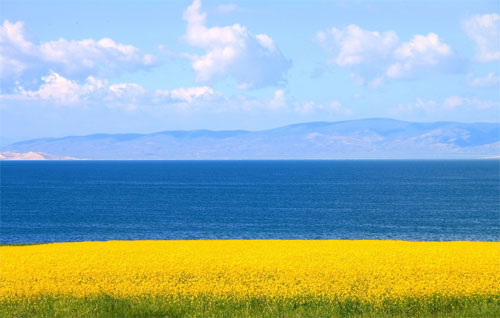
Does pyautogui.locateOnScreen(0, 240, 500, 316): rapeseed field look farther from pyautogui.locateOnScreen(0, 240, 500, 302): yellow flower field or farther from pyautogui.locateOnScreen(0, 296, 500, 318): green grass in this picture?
pyautogui.locateOnScreen(0, 296, 500, 318): green grass

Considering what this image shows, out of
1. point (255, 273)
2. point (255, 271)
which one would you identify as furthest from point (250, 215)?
point (255, 273)

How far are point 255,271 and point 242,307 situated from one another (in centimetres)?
328

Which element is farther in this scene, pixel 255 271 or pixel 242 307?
pixel 255 271

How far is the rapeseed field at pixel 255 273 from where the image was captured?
17922 millimetres

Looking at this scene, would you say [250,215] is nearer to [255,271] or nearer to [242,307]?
[255,271]

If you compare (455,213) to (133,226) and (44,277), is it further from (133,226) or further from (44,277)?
(44,277)

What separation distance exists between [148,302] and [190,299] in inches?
44.2

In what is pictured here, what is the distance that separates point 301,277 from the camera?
19531 mm

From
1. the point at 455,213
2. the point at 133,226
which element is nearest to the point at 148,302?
the point at 133,226

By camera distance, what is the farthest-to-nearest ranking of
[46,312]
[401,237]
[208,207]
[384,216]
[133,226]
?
[208,207]
[384,216]
[133,226]
[401,237]
[46,312]

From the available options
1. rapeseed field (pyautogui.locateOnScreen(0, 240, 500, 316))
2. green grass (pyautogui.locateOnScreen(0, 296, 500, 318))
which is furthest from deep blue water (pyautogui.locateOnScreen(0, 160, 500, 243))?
green grass (pyautogui.locateOnScreen(0, 296, 500, 318))

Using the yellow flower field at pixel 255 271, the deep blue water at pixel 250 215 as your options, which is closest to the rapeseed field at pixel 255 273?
the yellow flower field at pixel 255 271

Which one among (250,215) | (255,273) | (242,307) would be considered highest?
(255,273)

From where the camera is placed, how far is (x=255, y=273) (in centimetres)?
1992
